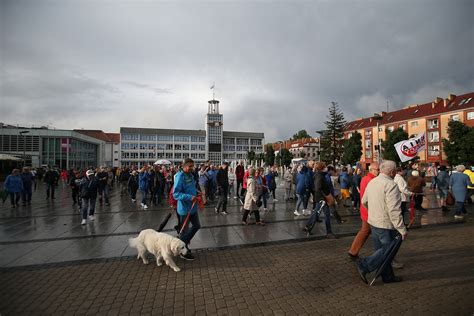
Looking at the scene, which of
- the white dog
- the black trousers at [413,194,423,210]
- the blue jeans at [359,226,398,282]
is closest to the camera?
the blue jeans at [359,226,398,282]

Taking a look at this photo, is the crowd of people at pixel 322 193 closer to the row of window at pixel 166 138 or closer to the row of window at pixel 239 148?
the row of window at pixel 166 138

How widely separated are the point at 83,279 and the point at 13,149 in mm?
58491

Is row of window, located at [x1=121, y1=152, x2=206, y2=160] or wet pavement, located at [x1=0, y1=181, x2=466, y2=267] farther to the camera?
row of window, located at [x1=121, y1=152, x2=206, y2=160]

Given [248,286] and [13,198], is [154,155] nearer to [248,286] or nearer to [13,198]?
[13,198]

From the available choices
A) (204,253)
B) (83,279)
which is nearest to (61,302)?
(83,279)

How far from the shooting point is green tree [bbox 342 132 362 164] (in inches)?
2272

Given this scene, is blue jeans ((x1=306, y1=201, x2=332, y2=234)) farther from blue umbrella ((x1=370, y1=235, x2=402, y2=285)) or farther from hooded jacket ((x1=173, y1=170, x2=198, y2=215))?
hooded jacket ((x1=173, y1=170, x2=198, y2=215))

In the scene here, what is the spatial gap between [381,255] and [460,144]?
44.9 m

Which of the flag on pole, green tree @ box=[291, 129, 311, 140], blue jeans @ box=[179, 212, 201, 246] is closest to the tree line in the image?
the flag on pole

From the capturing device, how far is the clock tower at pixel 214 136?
3927 inches

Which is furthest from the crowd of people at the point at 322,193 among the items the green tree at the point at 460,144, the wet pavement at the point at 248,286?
the green tree at the point at 460,144

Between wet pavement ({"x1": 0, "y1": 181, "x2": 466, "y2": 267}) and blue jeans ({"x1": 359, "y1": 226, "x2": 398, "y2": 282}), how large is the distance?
2444mm

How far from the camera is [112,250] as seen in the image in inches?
222

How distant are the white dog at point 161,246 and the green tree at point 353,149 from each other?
59.9 meters
